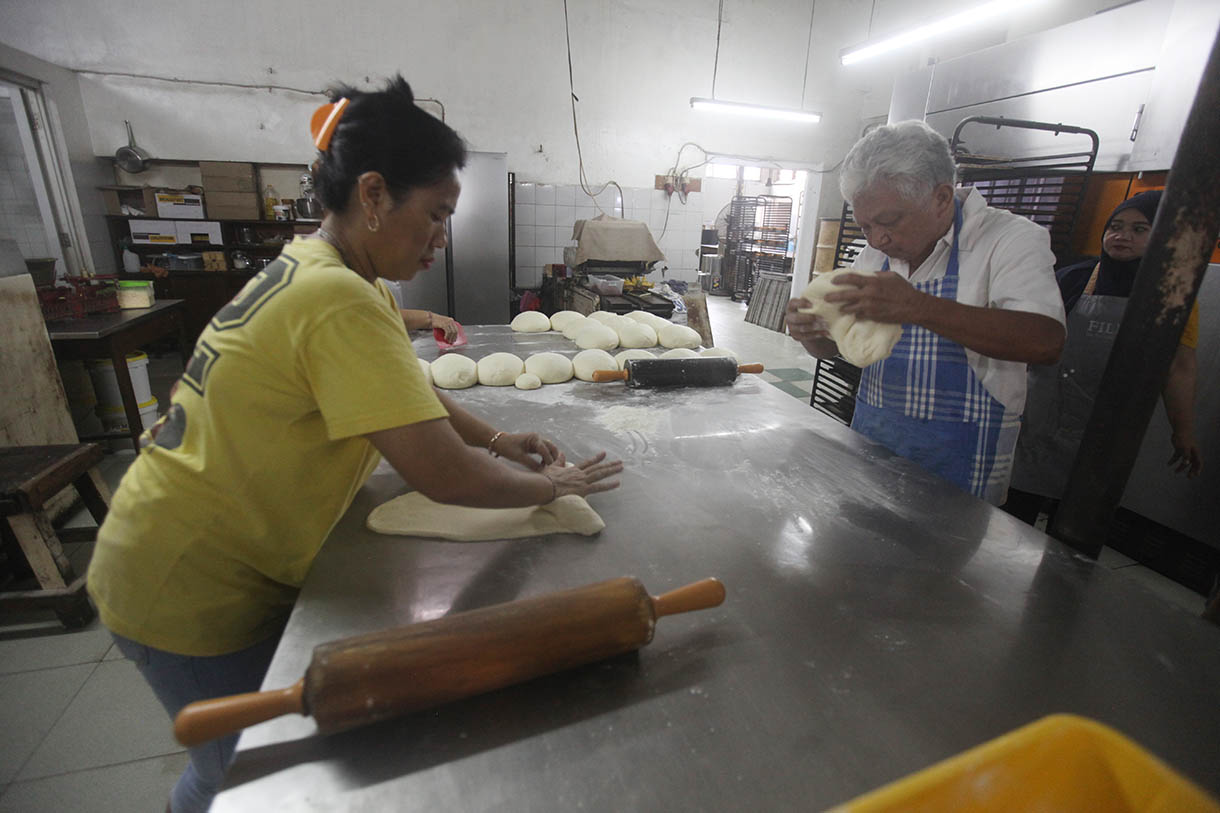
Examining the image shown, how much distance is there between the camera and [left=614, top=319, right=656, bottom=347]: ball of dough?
3.16 m

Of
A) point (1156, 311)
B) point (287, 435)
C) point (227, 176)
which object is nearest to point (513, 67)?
point (227, 176)

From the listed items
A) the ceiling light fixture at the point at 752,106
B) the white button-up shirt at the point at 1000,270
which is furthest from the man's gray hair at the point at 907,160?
the ceiling light fixture at the point at 752,106

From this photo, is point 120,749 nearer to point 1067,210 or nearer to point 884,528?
point 884,528

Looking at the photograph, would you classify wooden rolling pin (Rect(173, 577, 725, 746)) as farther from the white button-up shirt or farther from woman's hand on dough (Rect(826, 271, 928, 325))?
the white button-up shirt

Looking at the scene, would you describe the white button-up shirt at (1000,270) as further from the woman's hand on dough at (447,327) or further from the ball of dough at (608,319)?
the woman's hand on dough at (447,327)

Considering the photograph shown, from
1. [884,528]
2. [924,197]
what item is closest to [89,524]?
[884,528]

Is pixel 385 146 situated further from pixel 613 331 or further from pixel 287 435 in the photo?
pixel 613 331

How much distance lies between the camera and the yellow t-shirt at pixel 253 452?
864 millimetres

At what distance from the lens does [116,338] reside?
133 inches

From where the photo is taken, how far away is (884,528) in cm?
127

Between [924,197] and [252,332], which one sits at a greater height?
[924,197]

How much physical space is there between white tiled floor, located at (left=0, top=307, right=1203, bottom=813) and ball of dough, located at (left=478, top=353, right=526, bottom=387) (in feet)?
5.43

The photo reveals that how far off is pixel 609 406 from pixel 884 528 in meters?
1.08

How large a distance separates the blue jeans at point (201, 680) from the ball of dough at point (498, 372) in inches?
54.3
